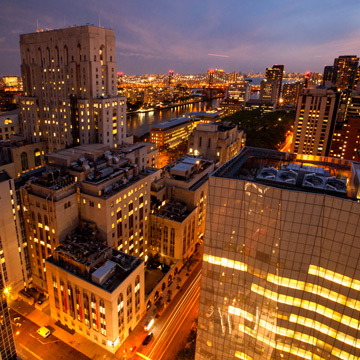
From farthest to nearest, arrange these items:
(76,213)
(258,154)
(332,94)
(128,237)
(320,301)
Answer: (332,94)
(128,237)
(76,213)
(258,154)
(320,301)

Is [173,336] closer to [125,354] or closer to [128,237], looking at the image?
[125,354]

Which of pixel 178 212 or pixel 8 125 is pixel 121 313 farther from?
pixel 8 125

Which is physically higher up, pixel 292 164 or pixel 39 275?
pixel 292 164

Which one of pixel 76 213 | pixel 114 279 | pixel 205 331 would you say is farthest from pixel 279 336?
pixel 76 213

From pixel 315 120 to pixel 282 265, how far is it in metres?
92.1

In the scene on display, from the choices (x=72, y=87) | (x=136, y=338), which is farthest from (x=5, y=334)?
(x=72, y=87)

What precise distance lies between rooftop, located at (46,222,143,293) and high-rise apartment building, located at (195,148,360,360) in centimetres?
1687

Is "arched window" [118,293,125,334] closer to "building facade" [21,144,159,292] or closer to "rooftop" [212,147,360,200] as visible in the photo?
"building facade" [21,144,159,292]

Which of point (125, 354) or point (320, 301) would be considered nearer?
point (320, 301)

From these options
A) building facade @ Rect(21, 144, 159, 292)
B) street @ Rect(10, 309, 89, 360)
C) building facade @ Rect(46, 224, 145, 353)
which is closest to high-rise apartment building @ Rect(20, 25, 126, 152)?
building facade @ Rect(21, 144, 159, 292)

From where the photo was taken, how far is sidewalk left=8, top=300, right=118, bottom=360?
41.7 metres

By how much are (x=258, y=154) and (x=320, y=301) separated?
623 inches

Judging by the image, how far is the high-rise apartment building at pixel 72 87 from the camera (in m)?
73.8

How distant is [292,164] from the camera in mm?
29891
